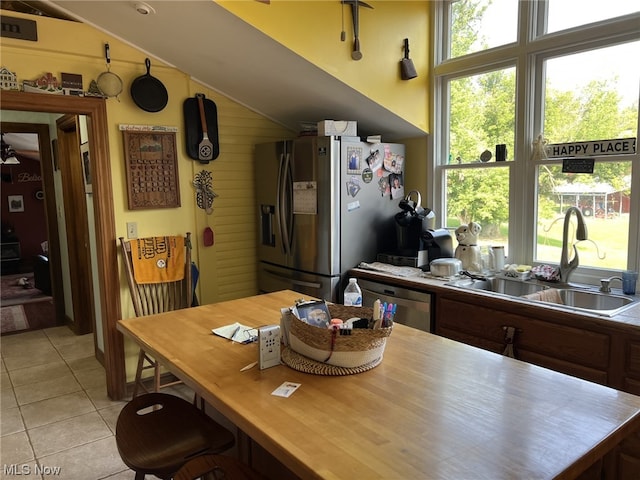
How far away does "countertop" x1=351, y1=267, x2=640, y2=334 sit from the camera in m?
2.01

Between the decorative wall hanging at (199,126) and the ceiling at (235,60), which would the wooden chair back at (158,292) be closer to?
the decorative wall hanging at (199,126)

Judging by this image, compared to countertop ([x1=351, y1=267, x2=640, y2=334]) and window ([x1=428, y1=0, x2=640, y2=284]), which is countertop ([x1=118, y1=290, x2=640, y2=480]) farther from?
window ([x1=428, y1=0, x2=640, y2=284])

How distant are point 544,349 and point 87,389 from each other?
307cm

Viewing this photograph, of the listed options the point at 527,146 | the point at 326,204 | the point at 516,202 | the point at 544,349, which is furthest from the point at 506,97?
the point at 544,349

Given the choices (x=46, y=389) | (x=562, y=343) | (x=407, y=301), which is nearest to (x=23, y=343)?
(x=46, y=389)

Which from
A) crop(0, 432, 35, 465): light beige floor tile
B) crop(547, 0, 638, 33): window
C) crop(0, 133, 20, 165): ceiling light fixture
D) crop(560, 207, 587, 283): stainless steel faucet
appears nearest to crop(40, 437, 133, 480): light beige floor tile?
crop(0, 432, 35, 465): light beige floor tile

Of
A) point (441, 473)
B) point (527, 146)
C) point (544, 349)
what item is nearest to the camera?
point (441, 473)

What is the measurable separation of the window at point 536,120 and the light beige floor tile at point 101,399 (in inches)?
107

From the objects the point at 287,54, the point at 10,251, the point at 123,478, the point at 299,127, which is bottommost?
the point at 123,478

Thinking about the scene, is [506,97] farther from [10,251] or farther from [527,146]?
[10,251]

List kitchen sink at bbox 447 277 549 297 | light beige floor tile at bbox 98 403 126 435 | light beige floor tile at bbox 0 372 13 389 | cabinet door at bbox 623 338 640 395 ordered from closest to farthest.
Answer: cabinet door at bbox 623 338 640 395
kitchen sink at bbox 447 277 549 297
light beige floor tile at bbox 98 403 126 435
light beige floor tile at bbox 0 372 13 389

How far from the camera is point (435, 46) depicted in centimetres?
350

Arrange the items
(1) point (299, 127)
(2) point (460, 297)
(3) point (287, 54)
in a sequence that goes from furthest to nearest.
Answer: (1) point (299, 127) → (3) point (287, 54) → (2) point (460, 297)

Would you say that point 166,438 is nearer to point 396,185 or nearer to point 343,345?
point 343,345
